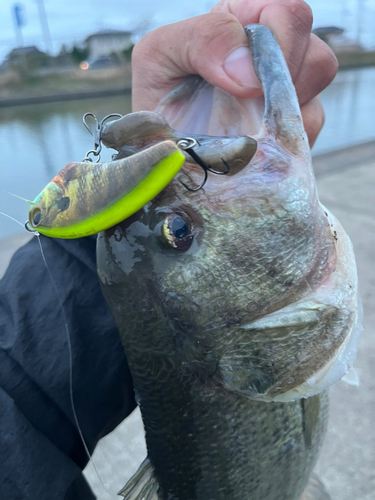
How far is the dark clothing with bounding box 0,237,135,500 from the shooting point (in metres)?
0.82

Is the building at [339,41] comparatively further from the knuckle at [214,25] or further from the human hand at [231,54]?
the knuckle at [214,25]

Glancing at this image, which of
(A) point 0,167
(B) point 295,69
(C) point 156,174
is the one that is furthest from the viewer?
(A) point 0,167

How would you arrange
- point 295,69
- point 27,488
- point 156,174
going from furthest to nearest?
point 295,69, point 27,488, point 156,174

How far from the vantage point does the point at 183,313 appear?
671mm

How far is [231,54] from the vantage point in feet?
2.77

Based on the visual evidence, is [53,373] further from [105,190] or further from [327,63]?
[327,63]

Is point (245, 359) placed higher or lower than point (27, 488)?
higher

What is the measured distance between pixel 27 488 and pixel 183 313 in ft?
1.75

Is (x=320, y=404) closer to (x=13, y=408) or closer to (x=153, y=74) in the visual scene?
(x=13, y=408)

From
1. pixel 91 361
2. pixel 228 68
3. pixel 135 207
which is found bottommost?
pixel 91 361

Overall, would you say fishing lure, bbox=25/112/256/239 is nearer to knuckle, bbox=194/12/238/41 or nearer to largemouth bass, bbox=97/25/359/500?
largemouth bass, bbox=97/25/359/500

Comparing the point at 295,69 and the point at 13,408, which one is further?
the point at 295,69

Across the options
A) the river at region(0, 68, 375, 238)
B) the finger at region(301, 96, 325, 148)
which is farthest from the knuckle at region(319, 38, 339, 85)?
the river at region(0, 68, 375, 238)

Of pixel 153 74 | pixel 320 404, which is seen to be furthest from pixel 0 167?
pixel 320 404
